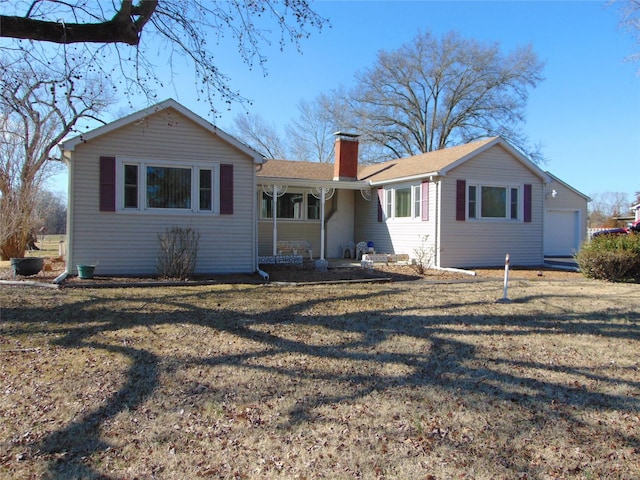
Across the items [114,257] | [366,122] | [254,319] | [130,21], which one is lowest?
[254,319]

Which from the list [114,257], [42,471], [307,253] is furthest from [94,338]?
[307,253]

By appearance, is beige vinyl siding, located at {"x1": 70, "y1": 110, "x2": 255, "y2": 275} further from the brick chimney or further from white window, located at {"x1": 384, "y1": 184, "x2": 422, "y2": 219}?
the brick chimney

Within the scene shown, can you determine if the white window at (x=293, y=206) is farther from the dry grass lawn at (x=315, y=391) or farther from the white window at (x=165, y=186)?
the dry grass lawn at (x=315, y=391)

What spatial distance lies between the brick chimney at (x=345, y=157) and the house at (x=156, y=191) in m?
6.04

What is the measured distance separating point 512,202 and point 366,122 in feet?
66.3

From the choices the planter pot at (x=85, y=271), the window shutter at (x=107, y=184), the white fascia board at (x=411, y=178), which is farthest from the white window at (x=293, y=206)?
the planter pot at (x=85, y=271)

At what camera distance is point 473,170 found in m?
14.1

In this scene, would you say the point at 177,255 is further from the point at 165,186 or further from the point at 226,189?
the point at 226,189

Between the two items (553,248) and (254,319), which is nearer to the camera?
(254,319)

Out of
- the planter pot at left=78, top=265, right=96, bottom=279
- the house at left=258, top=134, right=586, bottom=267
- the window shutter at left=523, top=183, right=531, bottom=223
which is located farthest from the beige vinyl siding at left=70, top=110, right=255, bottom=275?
the window shutter at left=523, top=183, right=531, bottom=223

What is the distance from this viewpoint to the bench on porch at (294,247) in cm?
1489

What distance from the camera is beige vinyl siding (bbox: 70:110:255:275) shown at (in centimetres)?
1068

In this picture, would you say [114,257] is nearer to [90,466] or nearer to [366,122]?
[90,466]

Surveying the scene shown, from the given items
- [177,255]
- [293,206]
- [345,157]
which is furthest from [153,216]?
[345,157]
